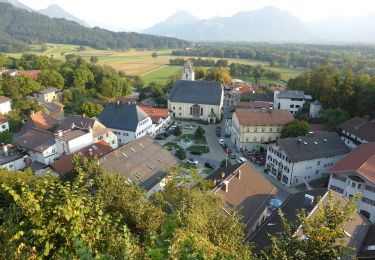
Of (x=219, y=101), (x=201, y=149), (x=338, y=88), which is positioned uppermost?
(x=338, y=88)

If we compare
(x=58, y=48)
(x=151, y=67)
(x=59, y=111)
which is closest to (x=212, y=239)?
(x=59, y=111)

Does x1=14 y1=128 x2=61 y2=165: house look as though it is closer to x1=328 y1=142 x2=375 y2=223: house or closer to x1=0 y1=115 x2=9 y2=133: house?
x1=0 y1=115 x2=9 y2=133: house

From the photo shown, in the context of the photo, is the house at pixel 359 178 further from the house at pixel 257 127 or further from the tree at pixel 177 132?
the tree at pixel 177 132

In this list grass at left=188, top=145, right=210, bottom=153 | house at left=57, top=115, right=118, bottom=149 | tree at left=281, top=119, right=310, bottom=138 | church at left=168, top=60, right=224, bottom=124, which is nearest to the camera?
house at left=57, top=115, right=118, bottom=149

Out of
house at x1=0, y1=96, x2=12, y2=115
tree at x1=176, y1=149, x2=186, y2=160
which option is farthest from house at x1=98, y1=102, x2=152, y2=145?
house at x1=0, y1=96, x2=12, y2=115

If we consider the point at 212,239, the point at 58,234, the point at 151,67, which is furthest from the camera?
the point at 151,67

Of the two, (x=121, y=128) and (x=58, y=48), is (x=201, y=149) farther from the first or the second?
(x=58, y=48)

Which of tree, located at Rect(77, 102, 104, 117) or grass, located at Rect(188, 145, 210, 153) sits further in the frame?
tree, located at Rect(77, 102, 104, 117)
